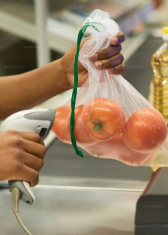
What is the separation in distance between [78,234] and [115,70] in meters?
0.38

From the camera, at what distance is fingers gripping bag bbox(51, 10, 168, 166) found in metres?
1.02

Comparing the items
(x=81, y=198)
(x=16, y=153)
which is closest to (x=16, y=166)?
(x=16, y=153)

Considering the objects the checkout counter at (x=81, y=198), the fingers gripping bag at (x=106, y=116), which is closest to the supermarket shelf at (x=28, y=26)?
the checkout counter at (x=81, y=198)

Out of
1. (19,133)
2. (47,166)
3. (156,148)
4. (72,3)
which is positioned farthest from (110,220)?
(72,3)

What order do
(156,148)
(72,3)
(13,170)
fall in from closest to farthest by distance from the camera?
(13,170) < (156,148) < (72,3)

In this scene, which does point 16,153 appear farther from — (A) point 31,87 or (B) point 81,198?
(A) point 31,87

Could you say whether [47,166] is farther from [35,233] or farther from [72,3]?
[72,3]

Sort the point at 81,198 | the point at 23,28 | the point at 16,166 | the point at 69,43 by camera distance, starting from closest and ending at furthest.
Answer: the point at 16,166, the point at 81,198, the point at 23,28, the point at 69,43

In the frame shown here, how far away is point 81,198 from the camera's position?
4.11 ft

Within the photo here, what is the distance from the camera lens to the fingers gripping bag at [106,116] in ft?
3.35

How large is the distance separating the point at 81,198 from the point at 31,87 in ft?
1.33

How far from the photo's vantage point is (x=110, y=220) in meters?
1.11

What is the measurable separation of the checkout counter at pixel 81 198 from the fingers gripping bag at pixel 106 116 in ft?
0.38

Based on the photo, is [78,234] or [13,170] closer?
[13,170]
